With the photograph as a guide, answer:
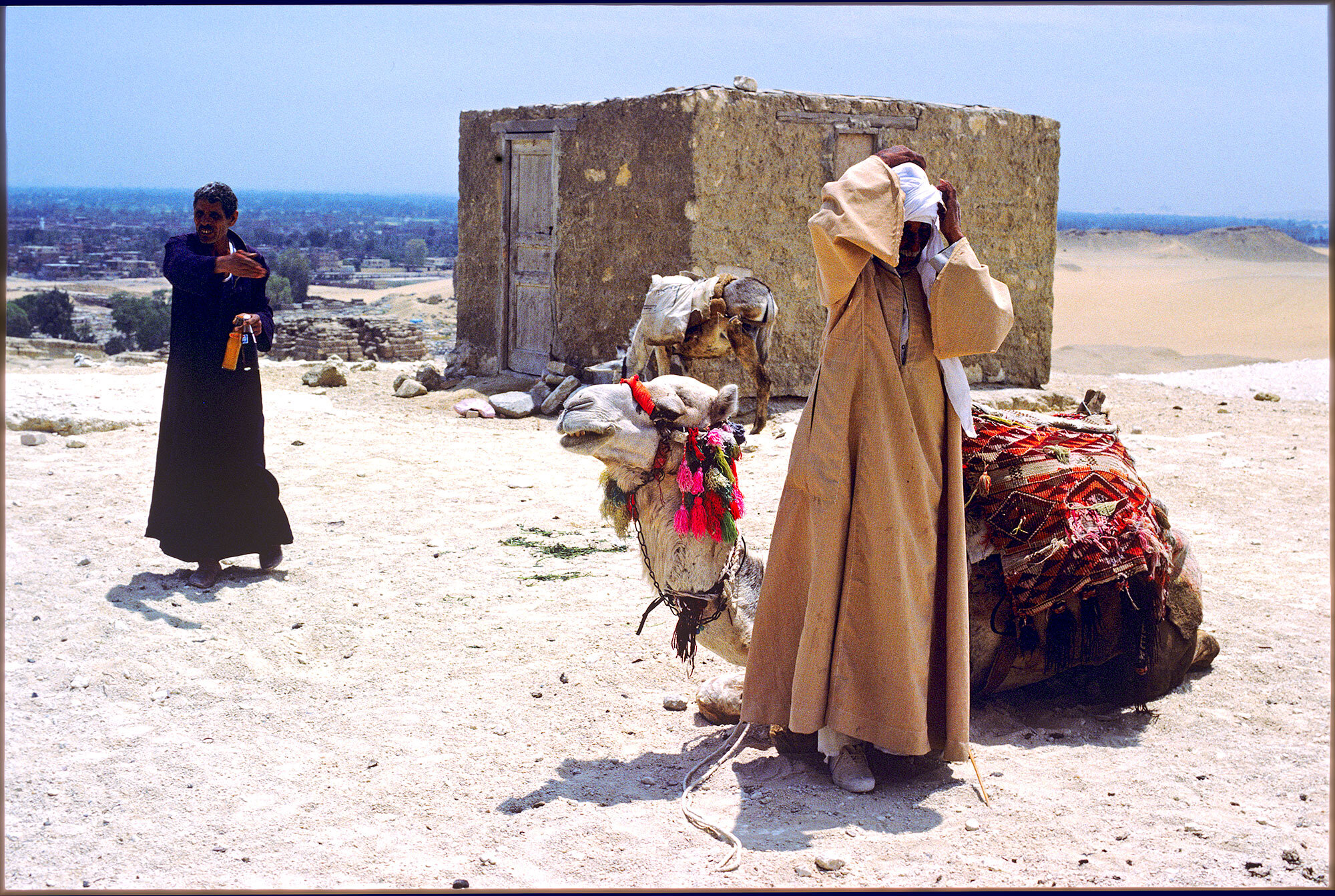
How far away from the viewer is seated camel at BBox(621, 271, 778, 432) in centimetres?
396

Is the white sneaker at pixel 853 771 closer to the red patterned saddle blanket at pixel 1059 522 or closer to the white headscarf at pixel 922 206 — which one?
the red patterned saddle blanket at pixel 1059 522

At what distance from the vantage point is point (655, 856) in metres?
3.06

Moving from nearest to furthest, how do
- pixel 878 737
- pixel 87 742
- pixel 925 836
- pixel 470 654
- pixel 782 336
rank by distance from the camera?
pixel 925 836, pixel 878 737, pixel 87 742, pixel 470 654, pixel 782 336

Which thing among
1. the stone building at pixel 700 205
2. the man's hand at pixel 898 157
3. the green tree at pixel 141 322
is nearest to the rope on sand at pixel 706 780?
the man's hand at pixel 898 157

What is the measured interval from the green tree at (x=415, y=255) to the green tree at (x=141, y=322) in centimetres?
3217

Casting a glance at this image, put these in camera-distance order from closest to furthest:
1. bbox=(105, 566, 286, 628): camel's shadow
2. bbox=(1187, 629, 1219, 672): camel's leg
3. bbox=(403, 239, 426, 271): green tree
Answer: bbox=(1187, 629, 1219, 672): camel's leg → bbox=(105, 566, 286, 628): camel's shadow → bbox=(403, 239, 426, 271): green tree

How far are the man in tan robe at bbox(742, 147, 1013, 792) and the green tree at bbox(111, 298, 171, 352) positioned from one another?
893 inches

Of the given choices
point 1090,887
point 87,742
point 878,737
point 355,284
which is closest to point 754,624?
point 878,737

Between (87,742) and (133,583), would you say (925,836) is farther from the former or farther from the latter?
(133,583)

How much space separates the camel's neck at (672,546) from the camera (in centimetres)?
362

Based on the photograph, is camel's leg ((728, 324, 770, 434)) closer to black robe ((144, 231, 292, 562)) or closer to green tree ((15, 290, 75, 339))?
black robe ((144, 231, 292, 562))

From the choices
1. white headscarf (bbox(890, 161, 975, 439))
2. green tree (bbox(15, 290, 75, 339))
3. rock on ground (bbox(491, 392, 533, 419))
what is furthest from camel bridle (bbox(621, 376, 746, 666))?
green tree (bbox(15, 290, 75, 339))

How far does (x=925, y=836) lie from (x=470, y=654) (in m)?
2.39

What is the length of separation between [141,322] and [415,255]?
37460mm
